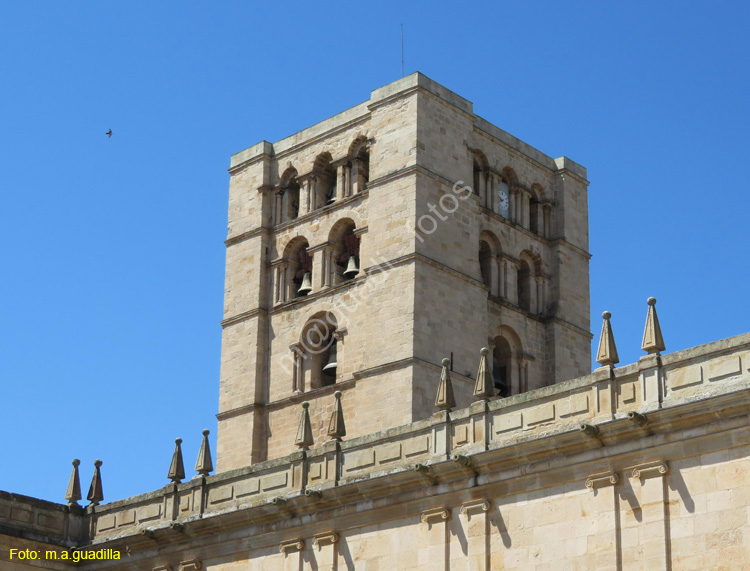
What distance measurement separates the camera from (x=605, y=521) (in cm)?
2703

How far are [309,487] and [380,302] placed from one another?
13.2 meters

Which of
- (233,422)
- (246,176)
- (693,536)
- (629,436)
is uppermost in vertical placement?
(246,176)

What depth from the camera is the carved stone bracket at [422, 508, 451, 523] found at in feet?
97.4

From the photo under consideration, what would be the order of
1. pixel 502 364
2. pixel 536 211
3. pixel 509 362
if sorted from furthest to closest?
1. pixel 536 211
2. pixel 502 364
3. pixel 509 362

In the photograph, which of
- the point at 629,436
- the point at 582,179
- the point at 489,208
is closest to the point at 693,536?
the point at 629,436

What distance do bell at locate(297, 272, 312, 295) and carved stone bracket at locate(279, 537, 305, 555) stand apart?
54.5ft

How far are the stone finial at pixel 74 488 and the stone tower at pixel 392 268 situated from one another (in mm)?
8742

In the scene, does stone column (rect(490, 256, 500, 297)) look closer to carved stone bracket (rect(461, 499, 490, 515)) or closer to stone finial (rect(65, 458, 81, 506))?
stone finial (rect(65, 458, 81, 506))

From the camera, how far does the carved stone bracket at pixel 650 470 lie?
26.5 meters

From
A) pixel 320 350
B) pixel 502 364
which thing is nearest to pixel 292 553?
pixel 320 350

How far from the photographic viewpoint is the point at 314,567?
3180 cm

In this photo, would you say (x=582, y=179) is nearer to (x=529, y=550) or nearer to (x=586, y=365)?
(x=586, y=365)

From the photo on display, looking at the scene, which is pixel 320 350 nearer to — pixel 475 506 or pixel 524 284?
pixel 524 284

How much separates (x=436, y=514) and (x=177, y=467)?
872 centimetres
